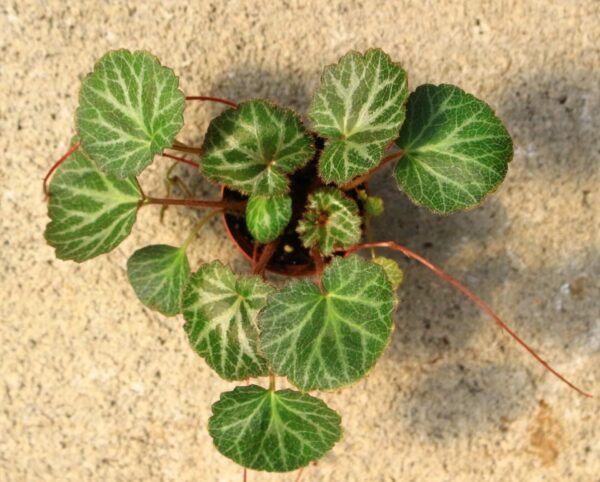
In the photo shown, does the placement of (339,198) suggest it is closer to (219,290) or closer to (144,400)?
(219,290)

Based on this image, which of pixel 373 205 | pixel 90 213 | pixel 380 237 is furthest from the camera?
pixel 380 237

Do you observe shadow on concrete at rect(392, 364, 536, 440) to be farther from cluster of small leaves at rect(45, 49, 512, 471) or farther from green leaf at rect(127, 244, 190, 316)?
green leaf at rect(127, 244, 190, 316)

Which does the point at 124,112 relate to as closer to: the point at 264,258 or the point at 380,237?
the point at 264,258


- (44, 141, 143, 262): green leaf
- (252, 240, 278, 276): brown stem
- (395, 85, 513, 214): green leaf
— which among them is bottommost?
(252, 240, 278, 276): brown stem

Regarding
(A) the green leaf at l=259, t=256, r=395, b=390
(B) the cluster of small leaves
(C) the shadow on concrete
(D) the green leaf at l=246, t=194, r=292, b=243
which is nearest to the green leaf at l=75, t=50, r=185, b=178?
(B) the cluster of small leaves

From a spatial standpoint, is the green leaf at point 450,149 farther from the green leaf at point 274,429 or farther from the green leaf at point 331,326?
the green leaf at point 274,429

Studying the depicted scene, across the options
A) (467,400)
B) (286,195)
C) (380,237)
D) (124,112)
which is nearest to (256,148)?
(286,195)

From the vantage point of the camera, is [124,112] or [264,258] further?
[264,258]

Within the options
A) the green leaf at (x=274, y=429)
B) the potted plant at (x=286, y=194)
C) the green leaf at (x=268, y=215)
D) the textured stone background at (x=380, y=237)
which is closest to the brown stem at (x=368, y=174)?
the potted plant at (x=286, y=194)
